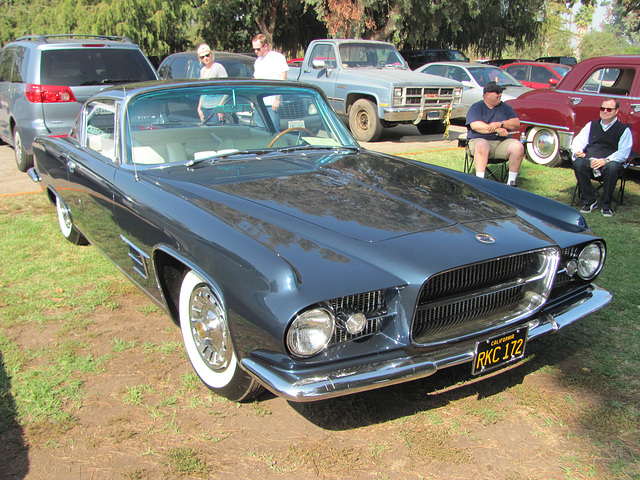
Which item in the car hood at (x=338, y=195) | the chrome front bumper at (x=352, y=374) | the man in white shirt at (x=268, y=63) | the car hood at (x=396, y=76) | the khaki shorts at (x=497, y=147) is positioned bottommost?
the chrome front bumper at (x=352, y=374)

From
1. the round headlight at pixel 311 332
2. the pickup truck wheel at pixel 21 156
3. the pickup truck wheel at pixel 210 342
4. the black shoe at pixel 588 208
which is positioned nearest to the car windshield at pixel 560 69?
the black shoe at pixel 588 208

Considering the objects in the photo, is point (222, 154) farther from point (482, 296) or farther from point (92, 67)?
point (92, 67)

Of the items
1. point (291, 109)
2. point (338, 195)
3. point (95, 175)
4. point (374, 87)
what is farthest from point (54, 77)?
point (338, 195)

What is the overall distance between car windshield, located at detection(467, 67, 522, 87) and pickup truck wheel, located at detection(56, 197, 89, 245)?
10.4m

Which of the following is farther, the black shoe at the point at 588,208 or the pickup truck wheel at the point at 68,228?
the black shoe at the point at 588,208

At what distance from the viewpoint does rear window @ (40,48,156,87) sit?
726 cm

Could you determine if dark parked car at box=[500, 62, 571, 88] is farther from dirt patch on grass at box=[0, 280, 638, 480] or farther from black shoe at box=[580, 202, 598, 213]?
dirt patch on grass at box=[0, 280, 638, 480]

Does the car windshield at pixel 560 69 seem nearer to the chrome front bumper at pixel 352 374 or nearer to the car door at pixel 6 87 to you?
the car door at pixel 6 87

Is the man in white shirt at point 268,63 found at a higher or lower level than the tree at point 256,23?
lower

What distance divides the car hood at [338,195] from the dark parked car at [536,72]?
13.3 meters

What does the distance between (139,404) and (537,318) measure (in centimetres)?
211

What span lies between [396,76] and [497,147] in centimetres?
455

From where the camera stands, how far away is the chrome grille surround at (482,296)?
8.24 ft

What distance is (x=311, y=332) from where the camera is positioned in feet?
7.53
